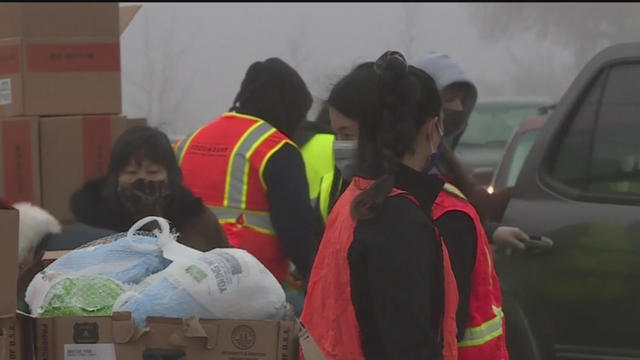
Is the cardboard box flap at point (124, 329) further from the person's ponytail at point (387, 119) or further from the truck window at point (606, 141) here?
the truck window at point (606, 141)

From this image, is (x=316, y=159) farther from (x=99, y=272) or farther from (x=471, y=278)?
(x=471, y=278)

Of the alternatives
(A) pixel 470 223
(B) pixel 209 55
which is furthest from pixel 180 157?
(B) pixel 209 55

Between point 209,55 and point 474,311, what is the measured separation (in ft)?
32.8

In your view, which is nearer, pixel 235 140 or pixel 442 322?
pixel 442 322

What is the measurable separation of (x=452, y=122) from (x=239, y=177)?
781 millimetres

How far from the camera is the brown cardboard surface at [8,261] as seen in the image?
8.40 feet

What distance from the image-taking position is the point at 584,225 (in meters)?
3.98

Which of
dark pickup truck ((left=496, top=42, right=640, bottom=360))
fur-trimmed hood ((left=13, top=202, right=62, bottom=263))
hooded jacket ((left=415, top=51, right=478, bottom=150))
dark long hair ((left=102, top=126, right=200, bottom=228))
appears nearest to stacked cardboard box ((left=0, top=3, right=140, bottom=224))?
dark long hair ((left=102, top=126, right=200, bottom=228))

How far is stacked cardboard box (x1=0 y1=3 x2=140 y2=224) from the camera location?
4859 mm

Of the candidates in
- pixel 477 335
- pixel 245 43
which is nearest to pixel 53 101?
pixel 477 335

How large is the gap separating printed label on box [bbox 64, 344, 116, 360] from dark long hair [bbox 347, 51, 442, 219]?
72cm

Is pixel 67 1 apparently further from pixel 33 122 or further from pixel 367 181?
pixel 367 181

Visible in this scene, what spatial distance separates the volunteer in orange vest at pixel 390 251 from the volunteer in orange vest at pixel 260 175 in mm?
1463

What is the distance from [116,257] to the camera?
2857mm
